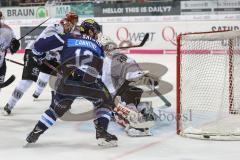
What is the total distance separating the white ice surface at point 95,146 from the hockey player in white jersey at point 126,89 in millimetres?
104

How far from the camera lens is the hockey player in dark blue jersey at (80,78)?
394cm

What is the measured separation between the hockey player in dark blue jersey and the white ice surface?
0.48ft

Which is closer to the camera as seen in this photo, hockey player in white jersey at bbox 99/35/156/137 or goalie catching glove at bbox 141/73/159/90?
hockey player in white jersey at bbox 99/35/156/137

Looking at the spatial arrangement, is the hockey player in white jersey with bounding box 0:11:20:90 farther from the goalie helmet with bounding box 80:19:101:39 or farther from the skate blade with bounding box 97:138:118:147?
the skate blade with bounding box 97:138:118:147

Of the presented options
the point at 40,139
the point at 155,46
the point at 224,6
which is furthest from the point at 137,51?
the point at 40,139

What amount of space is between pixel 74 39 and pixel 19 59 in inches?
241

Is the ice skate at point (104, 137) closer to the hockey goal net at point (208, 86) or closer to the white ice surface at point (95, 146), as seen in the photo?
the white ice surface at point (95, 146)

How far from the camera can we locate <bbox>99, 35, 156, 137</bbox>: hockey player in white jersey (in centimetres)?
445

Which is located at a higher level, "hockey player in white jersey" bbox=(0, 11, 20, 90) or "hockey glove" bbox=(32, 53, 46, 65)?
"hockey player in white jersey" bbox=(0, 11, 20, 90)

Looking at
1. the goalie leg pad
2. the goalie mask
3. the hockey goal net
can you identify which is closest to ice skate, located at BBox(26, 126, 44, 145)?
the goalie leg pad

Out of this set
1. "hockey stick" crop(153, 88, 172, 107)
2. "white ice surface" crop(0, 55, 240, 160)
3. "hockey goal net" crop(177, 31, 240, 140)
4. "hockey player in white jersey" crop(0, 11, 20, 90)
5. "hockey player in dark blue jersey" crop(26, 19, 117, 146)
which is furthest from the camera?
"hockey stick" crop(153, 88, 172, 107)

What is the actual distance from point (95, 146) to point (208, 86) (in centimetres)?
177

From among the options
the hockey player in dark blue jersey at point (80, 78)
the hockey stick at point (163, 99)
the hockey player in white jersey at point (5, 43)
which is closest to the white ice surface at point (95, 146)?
the hockey player in dark blue jersey at point (80, 78)

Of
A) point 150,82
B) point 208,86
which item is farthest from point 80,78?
point 208,86
